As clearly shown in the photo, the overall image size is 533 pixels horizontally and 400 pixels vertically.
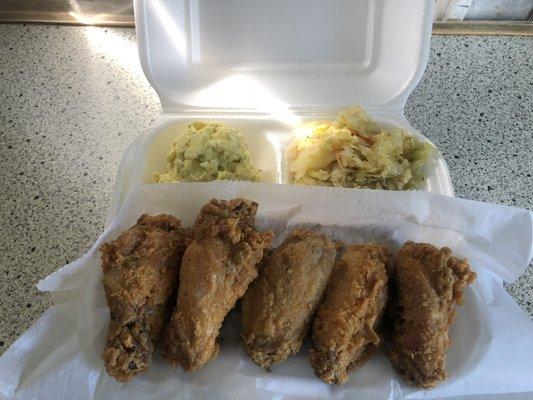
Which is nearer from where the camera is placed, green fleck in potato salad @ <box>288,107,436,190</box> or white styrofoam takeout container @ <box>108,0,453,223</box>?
green fleck in potato salad @ <box>288,107,436,190</box>

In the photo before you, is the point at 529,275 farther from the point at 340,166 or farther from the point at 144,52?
the point at 144,52

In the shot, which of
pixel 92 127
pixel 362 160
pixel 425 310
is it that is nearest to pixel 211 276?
pixel 425 310

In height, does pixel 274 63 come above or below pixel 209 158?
above

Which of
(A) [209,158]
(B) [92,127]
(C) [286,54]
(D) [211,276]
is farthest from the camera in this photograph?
(B) [92,127]

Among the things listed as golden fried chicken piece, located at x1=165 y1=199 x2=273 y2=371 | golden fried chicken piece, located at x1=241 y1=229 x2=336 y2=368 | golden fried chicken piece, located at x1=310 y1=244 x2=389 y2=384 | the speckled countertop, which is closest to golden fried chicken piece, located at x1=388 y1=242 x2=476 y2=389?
golden fried chicken piece, located at x1=310 y1=244 x2=389 y2=384

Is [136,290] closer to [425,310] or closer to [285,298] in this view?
[285,298]

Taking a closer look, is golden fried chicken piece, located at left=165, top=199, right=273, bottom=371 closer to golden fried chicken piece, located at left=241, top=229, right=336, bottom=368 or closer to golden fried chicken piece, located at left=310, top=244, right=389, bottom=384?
golden fried chicken piece, located at left=241, top=229, right=336, bottom=368

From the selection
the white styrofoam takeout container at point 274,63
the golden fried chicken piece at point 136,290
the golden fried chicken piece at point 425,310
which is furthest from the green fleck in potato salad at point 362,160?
the golden fried chicken piece at point 136,290
